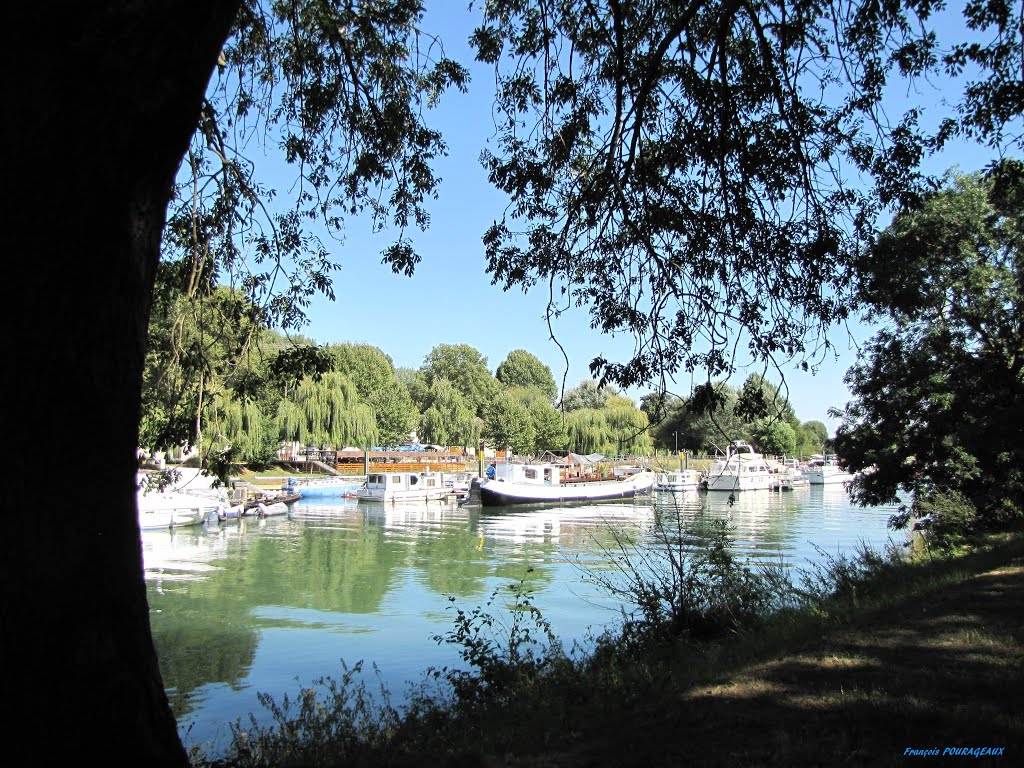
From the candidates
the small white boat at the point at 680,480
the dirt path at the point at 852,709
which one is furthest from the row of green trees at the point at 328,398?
the small white boat at the point at 680,480

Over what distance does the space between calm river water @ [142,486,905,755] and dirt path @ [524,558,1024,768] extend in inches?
151

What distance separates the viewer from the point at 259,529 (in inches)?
1209

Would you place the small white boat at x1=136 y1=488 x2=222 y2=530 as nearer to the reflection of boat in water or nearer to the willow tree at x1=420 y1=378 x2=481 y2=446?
the reflection of boat in water

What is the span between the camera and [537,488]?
152ft

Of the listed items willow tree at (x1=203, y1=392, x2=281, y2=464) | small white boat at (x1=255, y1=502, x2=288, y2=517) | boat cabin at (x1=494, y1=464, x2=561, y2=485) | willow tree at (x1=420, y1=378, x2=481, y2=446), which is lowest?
small white boat at (x1=255, y1=502, x2=288, y2=517)

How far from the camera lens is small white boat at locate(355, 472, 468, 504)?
45250mm

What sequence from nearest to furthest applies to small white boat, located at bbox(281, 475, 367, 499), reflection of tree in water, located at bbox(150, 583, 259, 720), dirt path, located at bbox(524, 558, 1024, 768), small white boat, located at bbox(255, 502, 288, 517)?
dirt path, located at bbox(524, 558, 1024, 768)
reflection of tree in water, located at bbox(150, 583, 259, 720)
small white boat, located at bbox(255, 502, 288, 517)
small white boat, located at bbox(281, 475, 367, 499)

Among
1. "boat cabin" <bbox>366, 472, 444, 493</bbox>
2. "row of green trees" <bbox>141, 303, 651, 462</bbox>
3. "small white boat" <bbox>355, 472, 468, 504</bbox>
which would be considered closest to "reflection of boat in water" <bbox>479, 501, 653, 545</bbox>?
"row of green trees" <bbox>141, 303, 651, 462</bbox>

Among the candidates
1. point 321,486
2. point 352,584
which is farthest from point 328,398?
point 352,584

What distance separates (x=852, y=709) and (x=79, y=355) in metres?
4.28

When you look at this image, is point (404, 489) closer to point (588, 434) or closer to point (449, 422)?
point (449, 422)

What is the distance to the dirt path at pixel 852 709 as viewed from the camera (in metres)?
3.74

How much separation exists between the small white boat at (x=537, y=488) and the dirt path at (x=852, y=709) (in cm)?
3617

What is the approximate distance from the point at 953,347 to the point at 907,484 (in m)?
3.62
